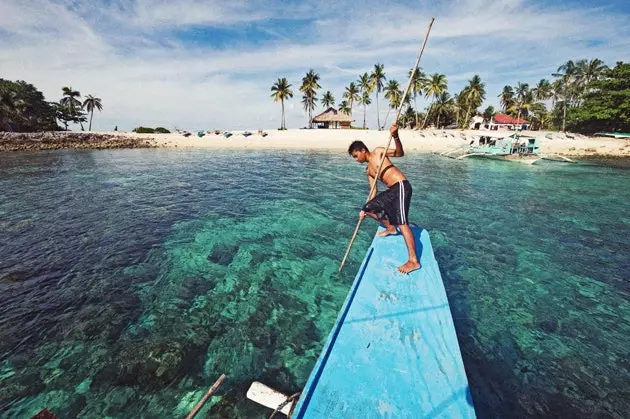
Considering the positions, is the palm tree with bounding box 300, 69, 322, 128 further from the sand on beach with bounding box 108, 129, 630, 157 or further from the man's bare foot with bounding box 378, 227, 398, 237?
the man's bare foot with bounding box 378, 227, 398, 237

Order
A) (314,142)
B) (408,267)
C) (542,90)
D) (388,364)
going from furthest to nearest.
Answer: (542,90) < (314,142) < (408,267) < (388,364)

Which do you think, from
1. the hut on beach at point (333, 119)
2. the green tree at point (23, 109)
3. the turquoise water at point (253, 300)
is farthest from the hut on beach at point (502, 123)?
the green tree at point (23, 109)

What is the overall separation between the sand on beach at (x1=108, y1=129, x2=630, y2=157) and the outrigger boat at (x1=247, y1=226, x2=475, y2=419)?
125ft

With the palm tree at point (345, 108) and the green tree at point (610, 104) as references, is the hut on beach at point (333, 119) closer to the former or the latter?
the palm tree at point (345, 108)

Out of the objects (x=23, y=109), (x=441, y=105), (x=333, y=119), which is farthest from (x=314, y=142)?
(x=23, y=109)

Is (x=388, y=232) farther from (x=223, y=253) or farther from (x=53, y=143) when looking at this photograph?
(x=53, y=143)

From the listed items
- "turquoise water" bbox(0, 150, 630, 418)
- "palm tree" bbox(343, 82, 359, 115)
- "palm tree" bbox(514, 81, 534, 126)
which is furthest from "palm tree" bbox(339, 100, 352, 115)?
"turquoise water" bbox(0, 150, 630, 418)

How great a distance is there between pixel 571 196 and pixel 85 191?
27196 mm

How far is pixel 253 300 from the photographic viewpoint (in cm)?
554

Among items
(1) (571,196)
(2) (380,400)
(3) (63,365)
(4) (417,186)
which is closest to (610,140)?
(1) (571,196)

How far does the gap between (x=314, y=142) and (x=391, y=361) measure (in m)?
46.6

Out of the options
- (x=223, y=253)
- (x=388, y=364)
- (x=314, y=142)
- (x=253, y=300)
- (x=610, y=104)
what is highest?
(x=610, y=104)

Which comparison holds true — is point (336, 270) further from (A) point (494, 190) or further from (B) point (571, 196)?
(B) point (571, 196)

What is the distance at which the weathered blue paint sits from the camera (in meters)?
2.36
